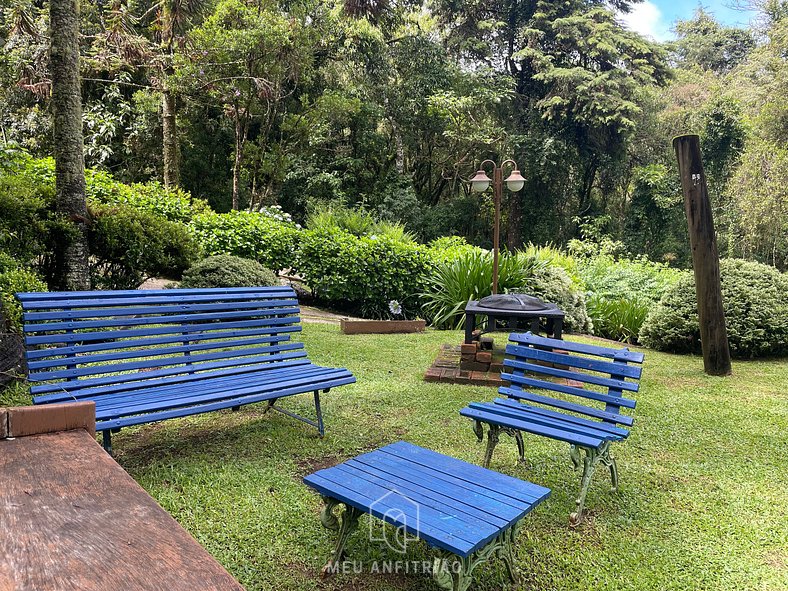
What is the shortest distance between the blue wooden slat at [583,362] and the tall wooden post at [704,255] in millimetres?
3256

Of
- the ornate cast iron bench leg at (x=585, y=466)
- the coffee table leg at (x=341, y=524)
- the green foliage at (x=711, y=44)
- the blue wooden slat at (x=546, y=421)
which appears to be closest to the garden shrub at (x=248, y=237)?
the blue wooden slat at (x=546, y=421)

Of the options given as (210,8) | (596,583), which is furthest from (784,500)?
(210,8)

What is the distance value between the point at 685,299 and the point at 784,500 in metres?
4.46

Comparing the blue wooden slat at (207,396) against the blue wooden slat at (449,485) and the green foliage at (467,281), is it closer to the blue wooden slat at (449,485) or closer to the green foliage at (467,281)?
the blue wooden slat at (449,485)

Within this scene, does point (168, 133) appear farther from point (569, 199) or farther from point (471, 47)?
point (569, 199)

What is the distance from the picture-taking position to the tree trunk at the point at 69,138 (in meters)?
4.76

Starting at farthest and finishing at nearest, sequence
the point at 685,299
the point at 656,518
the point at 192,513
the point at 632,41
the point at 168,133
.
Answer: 1. the point at 632,41
2. the point at 168,133
3. the point at 685,299
4. the point at 656,518
5. the point at 192,513

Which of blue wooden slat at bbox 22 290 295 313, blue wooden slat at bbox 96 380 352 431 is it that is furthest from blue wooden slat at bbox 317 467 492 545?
blue wooden slat at bbox 22 290 295 313

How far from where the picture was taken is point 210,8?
42.6ft

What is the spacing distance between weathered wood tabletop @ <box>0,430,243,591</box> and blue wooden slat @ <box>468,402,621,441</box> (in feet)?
6.77

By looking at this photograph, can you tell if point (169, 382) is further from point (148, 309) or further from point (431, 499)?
point (431, 499)

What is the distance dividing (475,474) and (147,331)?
7.25 ft

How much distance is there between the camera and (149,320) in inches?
125

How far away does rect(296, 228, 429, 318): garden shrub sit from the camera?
8.42 metres
